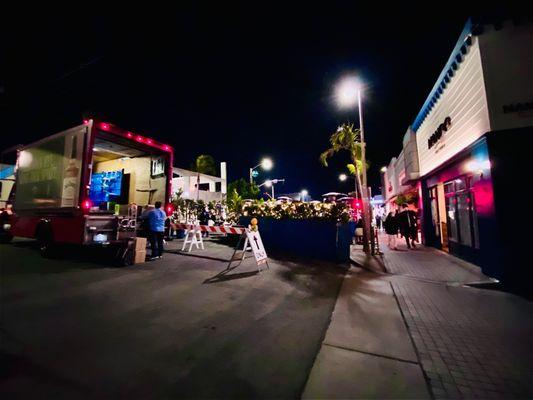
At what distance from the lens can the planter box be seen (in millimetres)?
8531

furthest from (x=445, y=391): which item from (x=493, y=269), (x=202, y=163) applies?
(x=202, y=163)

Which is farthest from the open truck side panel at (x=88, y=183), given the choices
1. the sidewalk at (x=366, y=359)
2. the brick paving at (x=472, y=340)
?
the brick paving at (x=472, y=340)

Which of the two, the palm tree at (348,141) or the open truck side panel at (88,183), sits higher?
the palm tree at (348,141)

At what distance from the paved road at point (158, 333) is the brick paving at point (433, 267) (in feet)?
8.69

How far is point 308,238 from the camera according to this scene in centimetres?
919

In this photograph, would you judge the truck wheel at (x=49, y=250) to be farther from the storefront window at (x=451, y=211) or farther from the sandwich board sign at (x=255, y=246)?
the storefront window at (x=451, y=211)

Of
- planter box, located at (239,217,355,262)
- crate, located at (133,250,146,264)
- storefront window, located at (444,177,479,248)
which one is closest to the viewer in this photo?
crate, located at (133,250,146,264)

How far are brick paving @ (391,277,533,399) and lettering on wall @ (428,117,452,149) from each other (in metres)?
6.36

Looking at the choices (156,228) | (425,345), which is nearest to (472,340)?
(425,345)

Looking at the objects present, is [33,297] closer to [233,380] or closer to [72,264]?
[72,264]

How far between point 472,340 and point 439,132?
30.3 feet

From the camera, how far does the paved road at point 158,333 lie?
2.37 metres

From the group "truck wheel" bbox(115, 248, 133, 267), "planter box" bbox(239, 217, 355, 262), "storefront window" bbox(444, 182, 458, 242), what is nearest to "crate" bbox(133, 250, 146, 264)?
"truck wheel" bbox(115, 248, 133, 267)

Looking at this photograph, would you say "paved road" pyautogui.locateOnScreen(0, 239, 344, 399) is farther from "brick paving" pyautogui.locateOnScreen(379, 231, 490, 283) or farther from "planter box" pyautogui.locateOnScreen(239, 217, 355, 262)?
"brick paving" pyautogui.locateOnScreen(379, 231, 490, 283)
